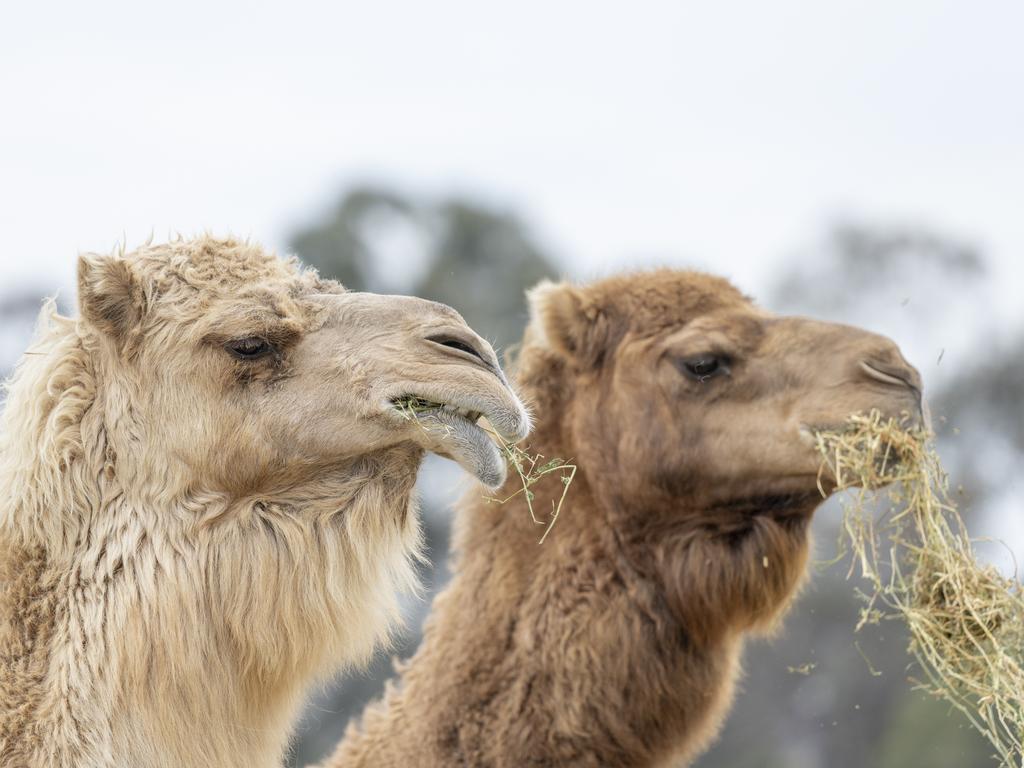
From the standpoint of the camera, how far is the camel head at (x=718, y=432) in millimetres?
5453

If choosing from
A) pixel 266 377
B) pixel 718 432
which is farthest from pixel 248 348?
pixel 718 432

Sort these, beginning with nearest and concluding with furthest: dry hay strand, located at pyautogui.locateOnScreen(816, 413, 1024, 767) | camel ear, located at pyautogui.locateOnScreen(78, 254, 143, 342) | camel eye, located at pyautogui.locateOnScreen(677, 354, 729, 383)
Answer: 1. camel ear, located at pyautogui.locateOnScreen(78, 254, 143, 342)
2. dry hay strand, located at pyautogui.locateOnScreen(816, 413, 1024, 767)
3. camel eye, located at pyautogui.locateOnScreen(677, 354, 729, 383)

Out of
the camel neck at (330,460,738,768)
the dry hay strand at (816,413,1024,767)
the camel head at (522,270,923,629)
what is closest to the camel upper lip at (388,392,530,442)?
the dry hay strand at (816,413,1024,767)

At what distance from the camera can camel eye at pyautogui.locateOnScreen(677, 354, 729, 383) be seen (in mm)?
5703

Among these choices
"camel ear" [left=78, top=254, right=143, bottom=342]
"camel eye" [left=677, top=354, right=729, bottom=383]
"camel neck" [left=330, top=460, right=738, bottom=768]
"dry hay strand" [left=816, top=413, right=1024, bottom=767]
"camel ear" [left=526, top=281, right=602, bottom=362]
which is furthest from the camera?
"camel ear" [left=526, top=281, right=602, bottom=362]

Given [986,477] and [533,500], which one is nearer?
[533,500]

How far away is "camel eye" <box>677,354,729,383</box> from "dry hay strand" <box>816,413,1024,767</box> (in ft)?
1.81

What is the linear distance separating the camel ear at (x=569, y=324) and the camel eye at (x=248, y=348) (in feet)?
7.14

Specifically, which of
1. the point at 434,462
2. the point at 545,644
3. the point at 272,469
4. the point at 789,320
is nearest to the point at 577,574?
the point at 545,644

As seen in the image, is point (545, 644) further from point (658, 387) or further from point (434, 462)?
point (434, 462)

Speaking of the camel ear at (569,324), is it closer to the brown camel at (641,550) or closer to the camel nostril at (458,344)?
the brown camel at (641,550)

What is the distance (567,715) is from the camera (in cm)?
521

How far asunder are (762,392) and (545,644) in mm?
1261

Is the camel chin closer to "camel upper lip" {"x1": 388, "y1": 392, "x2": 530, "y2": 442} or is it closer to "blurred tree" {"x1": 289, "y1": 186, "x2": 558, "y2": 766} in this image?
"camel upper lip" {"x1": 388, "y1": 392, "x2": 530, "y2": 442}
